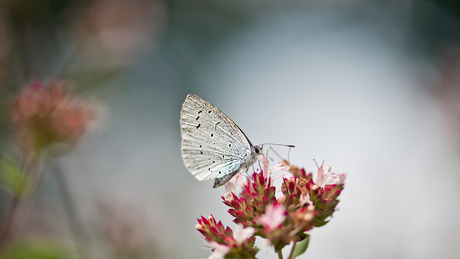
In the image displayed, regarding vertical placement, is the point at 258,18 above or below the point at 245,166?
above

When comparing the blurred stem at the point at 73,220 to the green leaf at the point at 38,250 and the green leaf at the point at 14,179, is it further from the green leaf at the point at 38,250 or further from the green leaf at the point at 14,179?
the green leaf at the point at 14,179

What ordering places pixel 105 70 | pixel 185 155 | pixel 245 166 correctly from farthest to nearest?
pixel 105 70
pixel 185 155
pixel 245 166

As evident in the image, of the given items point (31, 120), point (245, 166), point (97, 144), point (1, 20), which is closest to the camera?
point (245, 166)

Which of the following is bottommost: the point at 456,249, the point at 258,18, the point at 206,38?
the point at 456,249

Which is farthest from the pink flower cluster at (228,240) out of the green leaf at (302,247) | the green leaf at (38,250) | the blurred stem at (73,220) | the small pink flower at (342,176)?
the blurred stem at (73,220)

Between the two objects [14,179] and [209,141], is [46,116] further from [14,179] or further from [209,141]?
[209,141]

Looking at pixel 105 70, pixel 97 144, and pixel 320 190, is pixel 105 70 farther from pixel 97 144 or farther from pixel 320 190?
pixel 97 144

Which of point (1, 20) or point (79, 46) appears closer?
point (1, 20)

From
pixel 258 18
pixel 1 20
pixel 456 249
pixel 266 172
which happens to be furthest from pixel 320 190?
pixel 258 18
